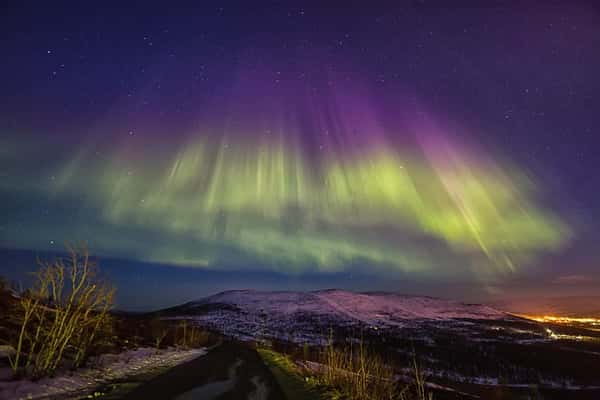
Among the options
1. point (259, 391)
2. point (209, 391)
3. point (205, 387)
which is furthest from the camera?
point (259, 391)

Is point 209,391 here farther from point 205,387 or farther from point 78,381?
point 78,381

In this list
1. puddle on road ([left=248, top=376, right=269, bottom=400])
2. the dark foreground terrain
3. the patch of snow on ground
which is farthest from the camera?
puddle on road ([left=248, top=376, right=269, bottom=400])

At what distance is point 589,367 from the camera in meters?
125

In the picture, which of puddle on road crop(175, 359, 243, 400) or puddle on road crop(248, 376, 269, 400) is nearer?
puddle on road crop(175, 359, 243, 400)

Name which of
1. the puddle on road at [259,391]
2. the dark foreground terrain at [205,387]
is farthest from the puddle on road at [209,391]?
the puddle on road at [259,391]

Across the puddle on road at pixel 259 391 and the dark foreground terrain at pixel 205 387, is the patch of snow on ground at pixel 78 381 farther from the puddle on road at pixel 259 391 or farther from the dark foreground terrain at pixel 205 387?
the puddle on road at pixel 259 391

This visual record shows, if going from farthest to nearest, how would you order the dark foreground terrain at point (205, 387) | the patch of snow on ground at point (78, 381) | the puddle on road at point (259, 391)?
the puddle on road at point (259, 391)
the dark foreground terrain at point (205, 387)
the patch of snow on ground at point (78, 381)

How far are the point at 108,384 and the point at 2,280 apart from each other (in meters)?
18.4

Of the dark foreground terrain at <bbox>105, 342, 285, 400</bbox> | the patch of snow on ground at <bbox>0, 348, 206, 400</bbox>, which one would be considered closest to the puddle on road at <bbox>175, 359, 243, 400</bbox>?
the dark foreground terrain at <bbox>105, 342, 285, 400</bbox>

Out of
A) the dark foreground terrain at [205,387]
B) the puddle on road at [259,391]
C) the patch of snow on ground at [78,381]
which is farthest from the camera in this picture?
the puddle on road at [259,391]

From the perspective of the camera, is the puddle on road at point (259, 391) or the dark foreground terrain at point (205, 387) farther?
the puddle on road at point (259, 391)

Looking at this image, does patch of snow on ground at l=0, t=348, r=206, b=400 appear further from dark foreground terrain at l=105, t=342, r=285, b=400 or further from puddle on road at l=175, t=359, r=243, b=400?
puddle on road at l=175, t=359, r=243, b=400

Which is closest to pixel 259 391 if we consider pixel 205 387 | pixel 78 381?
pixel 205 387

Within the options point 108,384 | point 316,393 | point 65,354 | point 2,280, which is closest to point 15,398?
point 108,384
